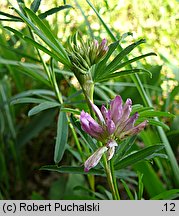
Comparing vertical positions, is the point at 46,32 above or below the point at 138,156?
above

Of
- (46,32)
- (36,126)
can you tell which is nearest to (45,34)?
(46,32)

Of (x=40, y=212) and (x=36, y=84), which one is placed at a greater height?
(x=36, y=84)

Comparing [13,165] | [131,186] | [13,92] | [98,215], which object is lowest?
[98,215]

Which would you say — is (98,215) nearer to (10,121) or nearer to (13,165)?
(10,121)


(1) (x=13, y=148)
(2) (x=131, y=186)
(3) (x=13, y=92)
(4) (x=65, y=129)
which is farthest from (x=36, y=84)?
(4) (x=65, y=129)

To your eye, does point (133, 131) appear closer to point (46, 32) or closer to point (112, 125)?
point (112, 125)

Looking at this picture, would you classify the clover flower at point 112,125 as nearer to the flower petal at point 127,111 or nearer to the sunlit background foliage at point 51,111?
the flower petal at point 127,111
